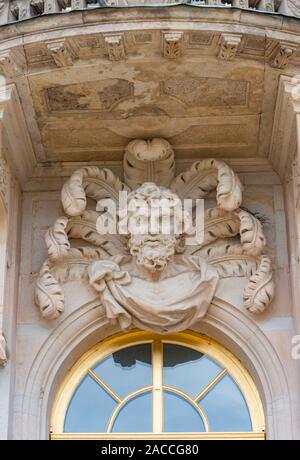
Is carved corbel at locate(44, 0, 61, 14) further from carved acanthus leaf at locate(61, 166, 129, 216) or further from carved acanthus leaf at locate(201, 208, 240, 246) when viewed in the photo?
carved acanthus leaf at locate(201, 208, 240, 246)

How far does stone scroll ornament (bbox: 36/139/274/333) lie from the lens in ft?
37.6

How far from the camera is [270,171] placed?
40.0 ft

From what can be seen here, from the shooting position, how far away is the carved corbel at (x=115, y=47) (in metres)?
10.9

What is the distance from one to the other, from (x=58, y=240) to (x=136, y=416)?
158cm

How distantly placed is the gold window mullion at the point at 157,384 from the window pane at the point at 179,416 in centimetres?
5

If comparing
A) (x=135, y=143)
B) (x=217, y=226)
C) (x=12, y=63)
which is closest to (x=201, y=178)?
(x=217, y=226)

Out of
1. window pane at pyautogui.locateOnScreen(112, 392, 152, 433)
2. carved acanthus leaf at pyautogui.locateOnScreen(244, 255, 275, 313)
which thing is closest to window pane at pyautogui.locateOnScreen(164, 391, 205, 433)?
window pane at pyautogui.locateOnScreen(112, 392, 152, 433)

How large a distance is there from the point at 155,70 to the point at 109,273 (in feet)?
5.58

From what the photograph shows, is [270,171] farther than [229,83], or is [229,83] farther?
[270,171]

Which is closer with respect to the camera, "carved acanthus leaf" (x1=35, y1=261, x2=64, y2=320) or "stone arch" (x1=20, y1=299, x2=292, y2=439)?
"stone arch" (x1=20, y1=299, x2=292, y2=439)

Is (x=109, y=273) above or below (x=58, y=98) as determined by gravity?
below
